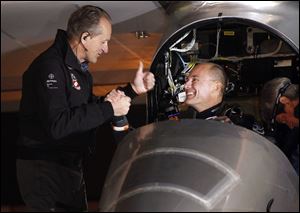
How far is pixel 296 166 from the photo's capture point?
109 inches

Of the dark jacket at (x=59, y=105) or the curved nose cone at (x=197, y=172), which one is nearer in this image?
the curved nose cone at (x=197, y=172)

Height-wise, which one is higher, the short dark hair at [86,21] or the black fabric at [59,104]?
the short dark hair at [86,21]

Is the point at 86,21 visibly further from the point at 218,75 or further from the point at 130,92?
the point at 218,75

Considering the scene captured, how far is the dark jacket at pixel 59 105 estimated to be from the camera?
253 cm

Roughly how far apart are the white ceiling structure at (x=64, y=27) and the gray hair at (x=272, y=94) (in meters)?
1.23

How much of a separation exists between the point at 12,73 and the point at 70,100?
481 centimetres

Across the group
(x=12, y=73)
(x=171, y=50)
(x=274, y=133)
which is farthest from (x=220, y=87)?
(x=12, y=73)

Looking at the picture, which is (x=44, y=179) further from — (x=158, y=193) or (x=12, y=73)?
(x=12, y=73)

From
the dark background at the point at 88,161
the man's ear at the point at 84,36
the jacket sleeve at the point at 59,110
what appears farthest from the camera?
the dark background at the point at 88,161

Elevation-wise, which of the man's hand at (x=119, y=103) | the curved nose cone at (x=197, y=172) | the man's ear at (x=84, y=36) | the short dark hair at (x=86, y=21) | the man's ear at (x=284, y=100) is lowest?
the curved nose cone at (x=197, y=172)

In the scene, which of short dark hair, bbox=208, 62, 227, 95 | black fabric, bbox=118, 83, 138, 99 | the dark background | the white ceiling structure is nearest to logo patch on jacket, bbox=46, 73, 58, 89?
black fabric, bbox=118, 83, 138, 99

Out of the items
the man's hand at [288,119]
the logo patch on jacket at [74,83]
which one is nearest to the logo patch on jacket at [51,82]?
the logo patch on jacket at [74,83]

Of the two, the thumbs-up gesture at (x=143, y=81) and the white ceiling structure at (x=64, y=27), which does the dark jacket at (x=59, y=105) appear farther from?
the white ceiling structure at (x=64, y=27)

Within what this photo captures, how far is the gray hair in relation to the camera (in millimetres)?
3046
